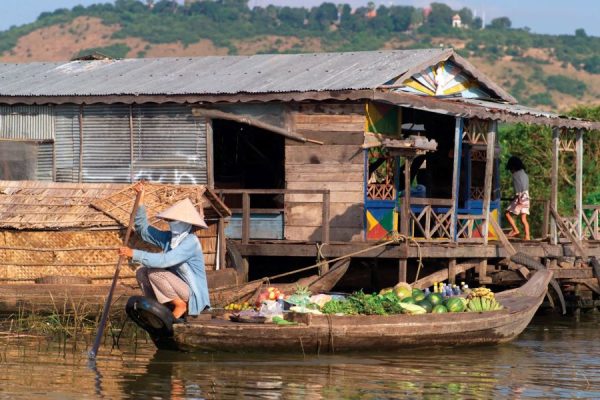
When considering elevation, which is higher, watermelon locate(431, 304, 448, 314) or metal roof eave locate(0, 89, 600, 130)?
metal roof eave locate(0, 89, 600, 130)

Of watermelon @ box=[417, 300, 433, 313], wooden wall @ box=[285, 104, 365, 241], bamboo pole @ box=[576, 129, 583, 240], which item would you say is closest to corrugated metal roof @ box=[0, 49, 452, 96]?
wooden wall @ box=[285, 104, 365, 241]

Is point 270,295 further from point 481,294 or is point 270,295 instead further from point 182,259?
point 481,294

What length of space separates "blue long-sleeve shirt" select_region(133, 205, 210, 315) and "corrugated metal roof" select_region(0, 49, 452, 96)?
16.9 ft

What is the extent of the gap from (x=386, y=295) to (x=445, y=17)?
88.3 m

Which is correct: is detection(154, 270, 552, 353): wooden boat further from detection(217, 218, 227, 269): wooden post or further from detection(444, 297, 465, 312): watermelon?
detection(217, 218, 227, 269): wooden post

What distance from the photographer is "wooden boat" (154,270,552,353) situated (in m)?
14.2

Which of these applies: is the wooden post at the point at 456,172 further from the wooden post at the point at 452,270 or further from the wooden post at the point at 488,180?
the wooden post at the point at 488,180

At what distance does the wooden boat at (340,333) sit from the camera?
1423 centimetres

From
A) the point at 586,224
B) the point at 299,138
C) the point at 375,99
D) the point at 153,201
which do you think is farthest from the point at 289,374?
the point at 586,224

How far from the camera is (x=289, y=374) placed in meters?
13.7

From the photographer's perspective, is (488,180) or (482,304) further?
(488,180)

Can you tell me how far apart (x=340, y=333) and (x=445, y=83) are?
24.1ft

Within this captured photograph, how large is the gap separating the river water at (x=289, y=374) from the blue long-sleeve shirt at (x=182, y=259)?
2.18ft

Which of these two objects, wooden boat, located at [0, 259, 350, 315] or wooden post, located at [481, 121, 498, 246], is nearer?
wooden boat, located at [0, 259, 350, 315]
